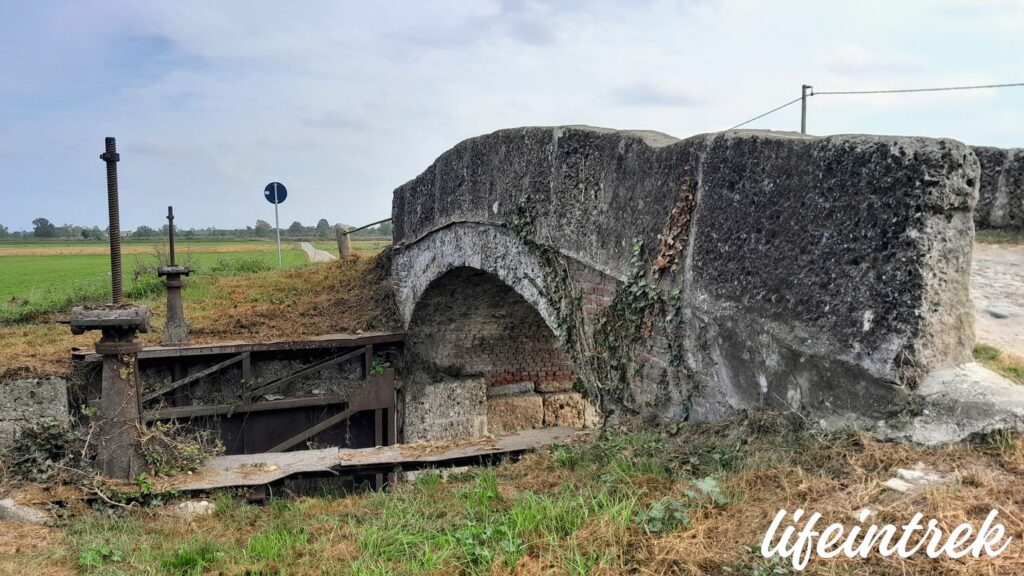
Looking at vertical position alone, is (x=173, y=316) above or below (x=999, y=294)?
below

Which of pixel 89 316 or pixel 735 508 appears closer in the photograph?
pixel 735 508

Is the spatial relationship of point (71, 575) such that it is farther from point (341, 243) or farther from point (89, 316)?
point (341, 243)

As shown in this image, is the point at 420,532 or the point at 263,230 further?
the point at 263,230

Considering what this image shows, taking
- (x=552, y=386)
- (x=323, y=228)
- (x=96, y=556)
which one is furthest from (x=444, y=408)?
(x=323, y=228)

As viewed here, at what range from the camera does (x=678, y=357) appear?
4.49 m

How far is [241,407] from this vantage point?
9.38 metres

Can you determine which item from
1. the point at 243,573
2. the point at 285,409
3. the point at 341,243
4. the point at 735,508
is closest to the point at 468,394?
the point at 285,409

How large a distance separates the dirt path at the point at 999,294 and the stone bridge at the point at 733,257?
22.5 inches

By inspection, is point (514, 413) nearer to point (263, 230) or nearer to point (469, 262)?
point (469, 262)

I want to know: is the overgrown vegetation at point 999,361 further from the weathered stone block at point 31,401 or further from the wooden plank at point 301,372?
the weathered stone block at point 31,401

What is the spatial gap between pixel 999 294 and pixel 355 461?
186 inches

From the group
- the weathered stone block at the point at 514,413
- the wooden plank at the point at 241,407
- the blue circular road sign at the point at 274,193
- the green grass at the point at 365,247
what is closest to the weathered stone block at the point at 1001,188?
the weathered stone block at the point at 514,413

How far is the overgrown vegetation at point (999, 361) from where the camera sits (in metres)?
3.22

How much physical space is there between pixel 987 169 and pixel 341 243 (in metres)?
11.5
